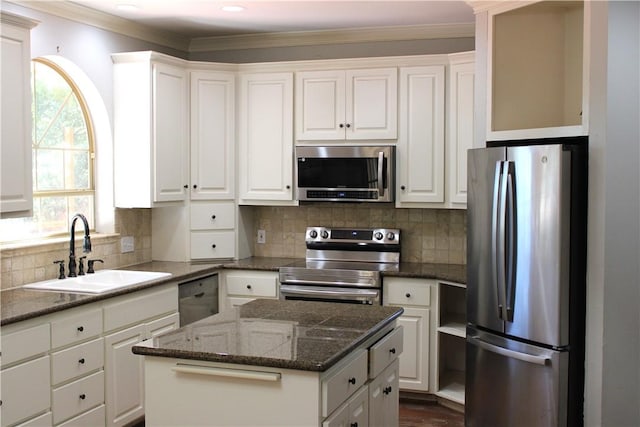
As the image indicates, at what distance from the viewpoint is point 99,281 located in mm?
4340

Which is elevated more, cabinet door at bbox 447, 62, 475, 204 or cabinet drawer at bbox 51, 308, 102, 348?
cabinet door at bbox 447, 62, 475, 204

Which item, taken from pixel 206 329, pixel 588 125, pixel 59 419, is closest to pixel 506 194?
pixel 588 125

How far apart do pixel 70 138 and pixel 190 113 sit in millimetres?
882

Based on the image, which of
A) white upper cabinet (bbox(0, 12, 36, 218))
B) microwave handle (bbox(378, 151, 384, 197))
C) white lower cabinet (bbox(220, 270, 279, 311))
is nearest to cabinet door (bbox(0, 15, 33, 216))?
white upper cabinet (bbox(0, 12, 36, 218))

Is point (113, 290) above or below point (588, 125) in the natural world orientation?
below

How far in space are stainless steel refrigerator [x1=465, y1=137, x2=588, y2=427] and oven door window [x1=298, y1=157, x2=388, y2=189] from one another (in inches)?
43.9

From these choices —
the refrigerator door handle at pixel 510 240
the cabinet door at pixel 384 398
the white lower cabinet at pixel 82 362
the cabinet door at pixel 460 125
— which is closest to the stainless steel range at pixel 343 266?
the cabinet door at pixel 460 125

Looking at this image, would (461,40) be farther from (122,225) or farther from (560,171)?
(122,225)

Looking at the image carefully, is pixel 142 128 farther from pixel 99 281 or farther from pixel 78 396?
pixel 78 396

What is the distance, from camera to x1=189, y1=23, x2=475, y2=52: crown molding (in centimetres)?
499

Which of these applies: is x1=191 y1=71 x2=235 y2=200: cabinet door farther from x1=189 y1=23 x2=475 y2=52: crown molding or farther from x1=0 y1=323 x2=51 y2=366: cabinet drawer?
x1=0 y1=323 x2=51 y2=366: cabinet drawer

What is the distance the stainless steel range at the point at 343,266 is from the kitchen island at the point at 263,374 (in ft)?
5.75

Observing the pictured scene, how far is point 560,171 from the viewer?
343 cm

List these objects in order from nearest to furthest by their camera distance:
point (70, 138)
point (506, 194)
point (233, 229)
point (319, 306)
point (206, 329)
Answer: point (206, 329), point (319, 306), point (506, 194), point (70, 138), point (233, 229)
